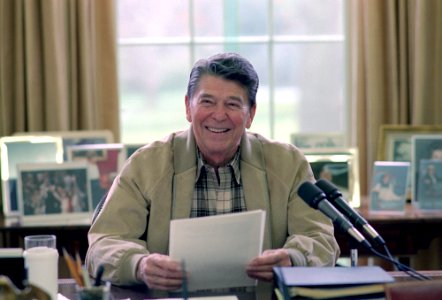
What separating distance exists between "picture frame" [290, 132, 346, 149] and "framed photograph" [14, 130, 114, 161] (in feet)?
2.98

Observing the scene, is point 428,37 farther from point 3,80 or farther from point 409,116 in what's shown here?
point 3,80

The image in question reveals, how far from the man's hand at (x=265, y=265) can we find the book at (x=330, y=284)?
0.84ft

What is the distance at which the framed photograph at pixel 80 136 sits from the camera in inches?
150

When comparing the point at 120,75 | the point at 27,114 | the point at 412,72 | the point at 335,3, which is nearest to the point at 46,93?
the point at 27,114

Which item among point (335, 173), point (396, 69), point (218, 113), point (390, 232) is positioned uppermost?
point (396, 69)

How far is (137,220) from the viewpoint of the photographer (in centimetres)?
242

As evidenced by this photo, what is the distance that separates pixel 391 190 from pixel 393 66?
30.2 inches

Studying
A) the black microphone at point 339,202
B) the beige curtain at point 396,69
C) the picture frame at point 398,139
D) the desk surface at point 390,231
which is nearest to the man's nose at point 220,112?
the black microphone at point 339,202

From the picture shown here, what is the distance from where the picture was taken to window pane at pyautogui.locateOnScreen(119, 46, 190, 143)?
4258 mm

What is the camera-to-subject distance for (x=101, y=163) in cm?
369

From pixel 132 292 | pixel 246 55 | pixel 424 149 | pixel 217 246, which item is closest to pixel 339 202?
pixel 217 246

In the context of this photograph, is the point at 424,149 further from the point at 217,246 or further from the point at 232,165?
the point at 217,246

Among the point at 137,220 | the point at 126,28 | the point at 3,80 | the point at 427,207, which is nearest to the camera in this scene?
the point at 137,220

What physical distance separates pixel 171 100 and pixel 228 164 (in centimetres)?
179
